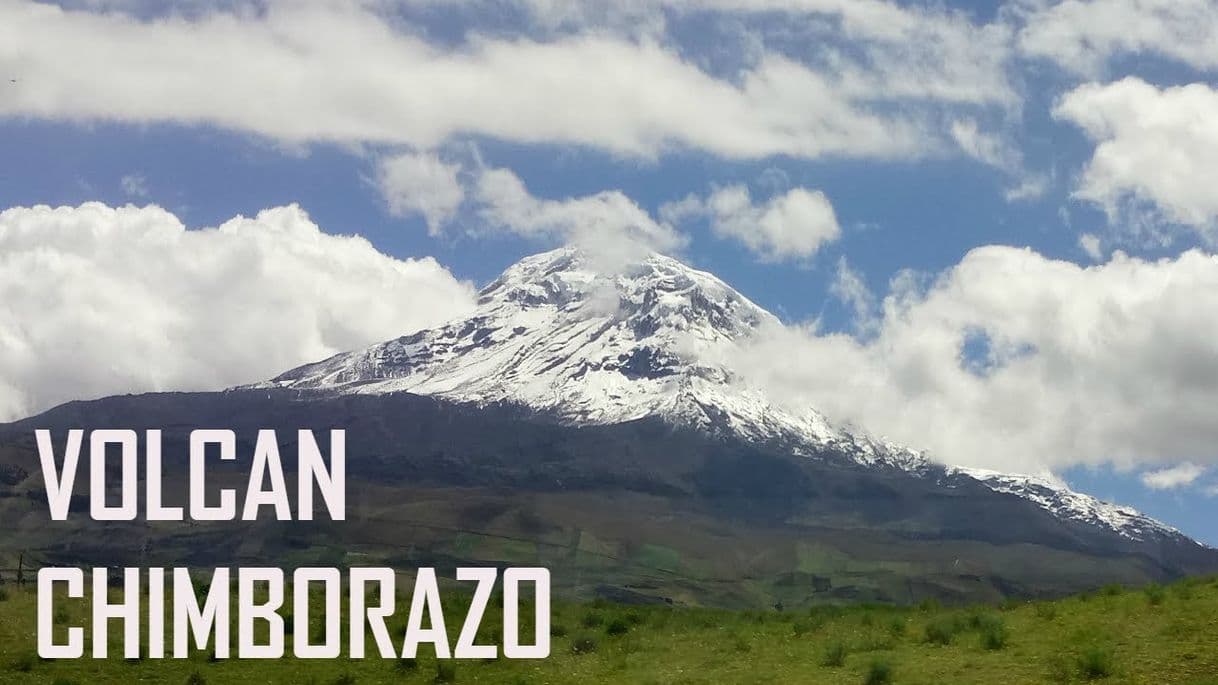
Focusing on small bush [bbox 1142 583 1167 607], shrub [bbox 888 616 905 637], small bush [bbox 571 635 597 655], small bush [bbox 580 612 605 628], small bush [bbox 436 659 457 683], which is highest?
small bush [bbox 1142 583 1167 607]

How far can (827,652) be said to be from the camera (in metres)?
45.8

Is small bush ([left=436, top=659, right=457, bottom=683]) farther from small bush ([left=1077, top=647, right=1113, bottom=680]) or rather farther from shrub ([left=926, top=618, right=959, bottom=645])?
small bush ([left=1077, top=647, right=1113, bottom=680])

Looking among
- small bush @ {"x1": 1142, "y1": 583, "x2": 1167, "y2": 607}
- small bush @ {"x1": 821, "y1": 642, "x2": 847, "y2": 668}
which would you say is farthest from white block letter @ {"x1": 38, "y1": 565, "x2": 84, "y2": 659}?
small bush @ {"x1": 1142, "y1": 583, "x2": 1167, "y2": 607}

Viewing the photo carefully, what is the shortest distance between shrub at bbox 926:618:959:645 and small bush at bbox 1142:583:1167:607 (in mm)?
6519

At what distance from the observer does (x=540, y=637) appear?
51656mm

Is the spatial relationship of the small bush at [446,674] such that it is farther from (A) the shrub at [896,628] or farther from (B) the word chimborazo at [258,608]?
(A) the shrub at [896,628]

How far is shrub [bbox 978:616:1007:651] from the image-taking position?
147 ft

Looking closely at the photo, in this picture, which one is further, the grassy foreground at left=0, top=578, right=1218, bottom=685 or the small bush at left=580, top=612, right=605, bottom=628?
the small bush at left=580, top=612, right=605, bottom=628

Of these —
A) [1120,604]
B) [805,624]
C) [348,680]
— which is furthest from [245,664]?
[1120,604]

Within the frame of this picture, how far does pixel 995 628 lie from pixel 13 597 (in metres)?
37.8

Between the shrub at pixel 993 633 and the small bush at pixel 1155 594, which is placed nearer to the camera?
the shrub at pixel 993 633

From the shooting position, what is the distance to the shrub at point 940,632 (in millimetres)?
46750

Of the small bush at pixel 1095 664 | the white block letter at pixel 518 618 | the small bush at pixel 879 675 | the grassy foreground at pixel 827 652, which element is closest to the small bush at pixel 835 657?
the grassy foreground at pixel 827 652

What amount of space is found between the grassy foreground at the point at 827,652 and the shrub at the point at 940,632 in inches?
2.0
